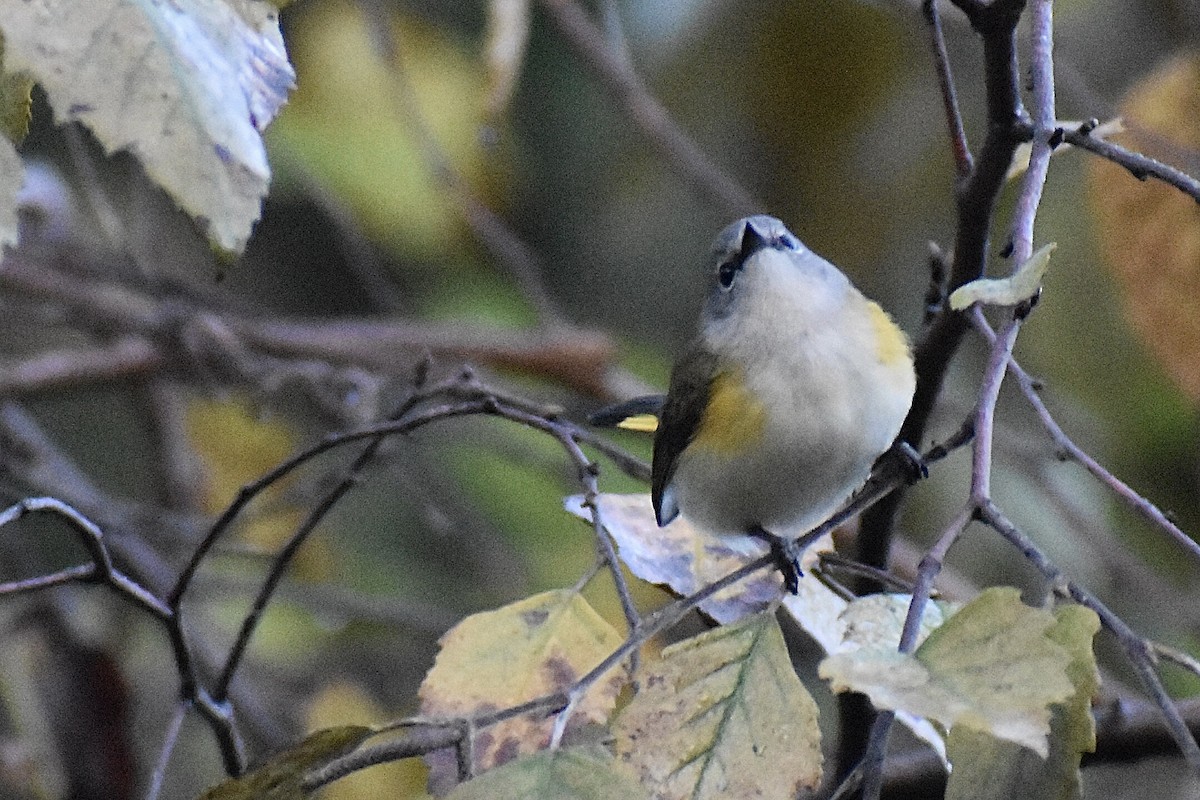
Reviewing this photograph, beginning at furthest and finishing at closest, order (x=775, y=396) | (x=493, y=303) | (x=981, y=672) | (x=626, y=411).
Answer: (x=493, y=303)
(x=626, y=411)
(x=775, y=396)
(x=981, y=672)

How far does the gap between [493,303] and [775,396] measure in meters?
1.93

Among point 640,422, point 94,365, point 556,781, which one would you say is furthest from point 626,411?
point 556,781

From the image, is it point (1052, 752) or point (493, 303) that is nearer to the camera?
point (1052, 752)

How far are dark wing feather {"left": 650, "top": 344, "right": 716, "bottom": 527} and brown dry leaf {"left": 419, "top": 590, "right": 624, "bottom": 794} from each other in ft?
1.63

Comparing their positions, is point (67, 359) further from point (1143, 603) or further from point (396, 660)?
point (1143, 603)

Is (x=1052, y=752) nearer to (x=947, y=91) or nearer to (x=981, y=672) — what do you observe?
(x=981, y=672)

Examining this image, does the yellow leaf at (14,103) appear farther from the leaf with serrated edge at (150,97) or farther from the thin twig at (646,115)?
the thin twig at (646,115)

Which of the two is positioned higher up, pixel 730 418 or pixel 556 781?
pixel 556 781

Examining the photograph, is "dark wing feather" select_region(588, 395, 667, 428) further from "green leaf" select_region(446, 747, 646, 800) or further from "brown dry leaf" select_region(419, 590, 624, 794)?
"green leaf" select_region(446, 747, 646, 800)

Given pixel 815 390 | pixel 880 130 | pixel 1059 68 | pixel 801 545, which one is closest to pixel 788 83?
pixel 880 130

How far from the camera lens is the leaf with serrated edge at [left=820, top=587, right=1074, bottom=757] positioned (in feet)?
2.12

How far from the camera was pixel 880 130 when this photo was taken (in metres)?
3.59

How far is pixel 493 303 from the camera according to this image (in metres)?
3.32

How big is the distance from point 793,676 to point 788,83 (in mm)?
2782
